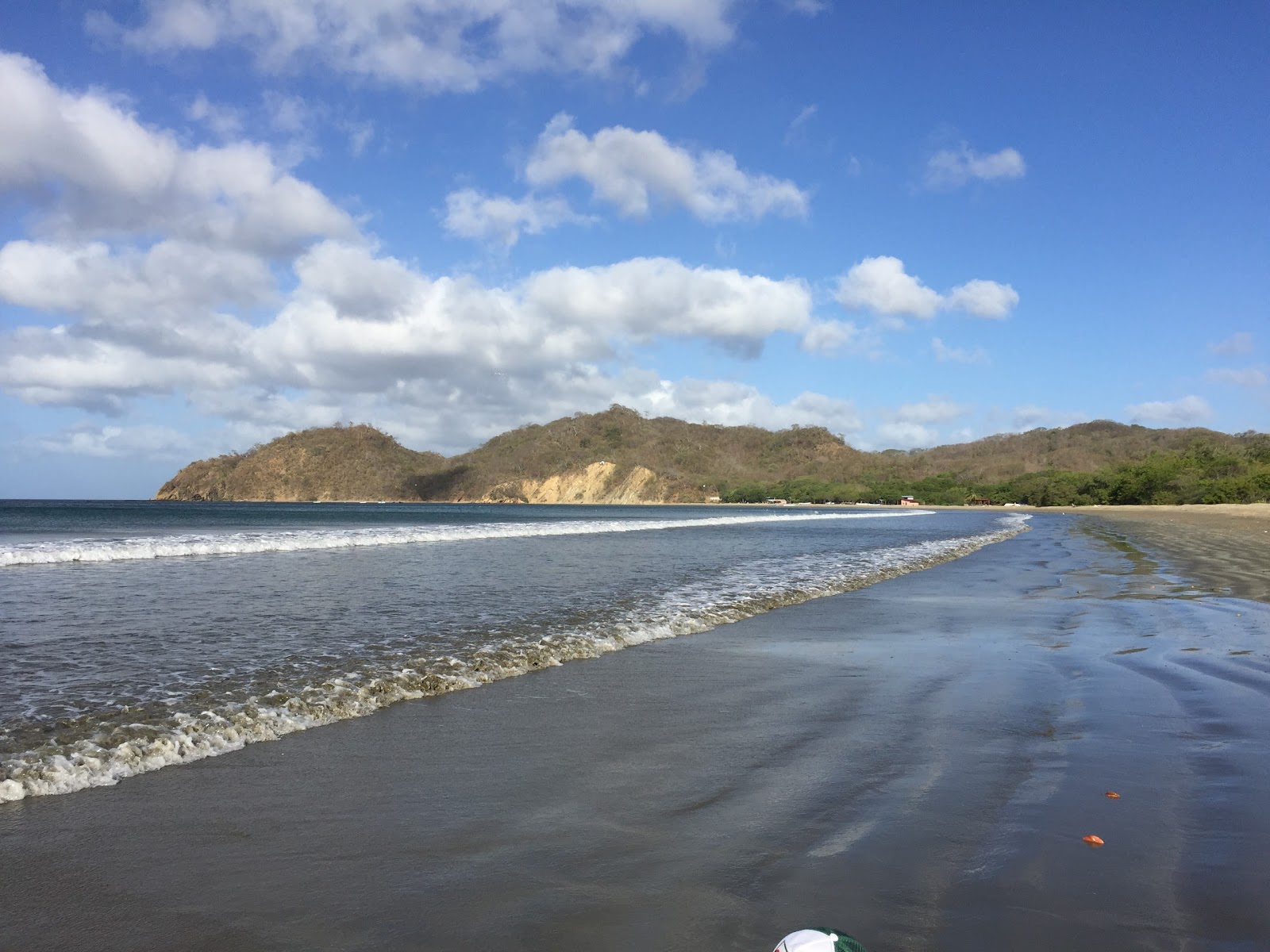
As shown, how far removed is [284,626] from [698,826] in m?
7.36

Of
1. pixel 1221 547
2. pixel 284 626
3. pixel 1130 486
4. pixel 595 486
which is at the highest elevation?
pixel 595 486

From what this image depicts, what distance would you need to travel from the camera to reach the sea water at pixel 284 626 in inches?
211

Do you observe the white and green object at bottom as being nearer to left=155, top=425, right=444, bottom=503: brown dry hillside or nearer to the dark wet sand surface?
the dark wet sand surface

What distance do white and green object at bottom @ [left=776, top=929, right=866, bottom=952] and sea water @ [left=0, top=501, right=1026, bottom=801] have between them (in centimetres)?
Answer: 402

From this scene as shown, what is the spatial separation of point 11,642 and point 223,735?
4833 millimetres

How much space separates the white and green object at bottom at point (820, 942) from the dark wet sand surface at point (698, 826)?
0.46 meters

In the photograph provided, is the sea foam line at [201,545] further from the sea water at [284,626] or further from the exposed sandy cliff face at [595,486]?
the exposed sandy cliff face at [595,486]

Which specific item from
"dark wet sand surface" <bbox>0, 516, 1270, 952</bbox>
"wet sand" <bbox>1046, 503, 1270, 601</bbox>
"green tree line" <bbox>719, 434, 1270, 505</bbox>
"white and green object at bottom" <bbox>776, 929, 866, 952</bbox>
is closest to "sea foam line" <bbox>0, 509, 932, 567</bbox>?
"dark wet sand surface" <bbox>0, 516, 1270, 952</bbox>

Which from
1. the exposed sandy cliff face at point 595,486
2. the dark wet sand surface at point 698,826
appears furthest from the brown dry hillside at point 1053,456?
the dark wet sand surface at point 698,826

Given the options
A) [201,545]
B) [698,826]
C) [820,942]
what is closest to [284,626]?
[698,826]

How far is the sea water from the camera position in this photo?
535cm

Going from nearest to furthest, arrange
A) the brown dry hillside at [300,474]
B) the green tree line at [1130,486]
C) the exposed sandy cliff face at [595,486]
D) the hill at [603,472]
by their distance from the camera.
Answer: the green tree line at [1130,486] → the hill at [603,472] → the brown dry hillside at [300,474] → the exposed sandy cliff face at [595,486]

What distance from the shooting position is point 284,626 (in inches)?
378

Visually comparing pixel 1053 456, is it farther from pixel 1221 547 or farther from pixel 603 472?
pixel 1221 547
